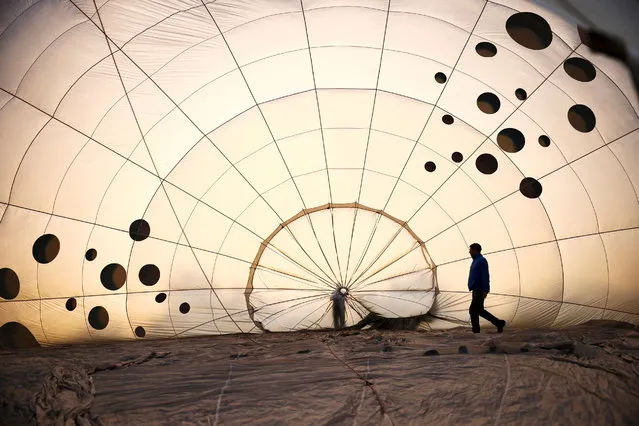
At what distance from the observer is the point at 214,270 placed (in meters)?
8.02

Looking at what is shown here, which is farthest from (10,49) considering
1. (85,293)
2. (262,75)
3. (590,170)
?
(590,170)

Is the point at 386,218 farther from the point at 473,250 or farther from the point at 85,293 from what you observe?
the point at 85,293

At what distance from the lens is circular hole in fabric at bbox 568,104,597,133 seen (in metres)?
6.30

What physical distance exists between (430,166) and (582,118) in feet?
7.25

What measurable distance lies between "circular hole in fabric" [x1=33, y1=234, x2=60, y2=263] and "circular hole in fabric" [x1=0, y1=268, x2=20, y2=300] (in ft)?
1.15

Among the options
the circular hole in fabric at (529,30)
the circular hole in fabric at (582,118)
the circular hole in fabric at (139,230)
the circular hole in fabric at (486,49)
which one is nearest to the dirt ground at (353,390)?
the circular hole in fabric at (582,118)

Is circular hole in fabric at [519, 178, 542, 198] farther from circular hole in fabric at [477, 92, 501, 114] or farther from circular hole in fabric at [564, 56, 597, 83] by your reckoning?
circular hole in fabric at [564, 56, 597, 83]

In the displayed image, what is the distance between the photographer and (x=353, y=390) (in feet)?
10.0

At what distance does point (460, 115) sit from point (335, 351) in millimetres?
4010

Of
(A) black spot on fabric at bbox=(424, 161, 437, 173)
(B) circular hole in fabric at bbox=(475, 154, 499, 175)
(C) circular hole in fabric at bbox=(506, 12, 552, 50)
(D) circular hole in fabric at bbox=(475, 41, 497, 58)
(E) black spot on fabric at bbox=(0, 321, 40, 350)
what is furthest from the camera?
(A) black spot on fabric at bbox=(424, 161, 437, 173)

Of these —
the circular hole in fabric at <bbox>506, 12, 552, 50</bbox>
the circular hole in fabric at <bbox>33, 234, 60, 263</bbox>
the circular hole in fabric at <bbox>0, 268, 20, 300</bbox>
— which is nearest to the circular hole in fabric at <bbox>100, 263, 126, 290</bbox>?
the circular hole in fabric at <bbox>33, 234, 60, 263</bbox>

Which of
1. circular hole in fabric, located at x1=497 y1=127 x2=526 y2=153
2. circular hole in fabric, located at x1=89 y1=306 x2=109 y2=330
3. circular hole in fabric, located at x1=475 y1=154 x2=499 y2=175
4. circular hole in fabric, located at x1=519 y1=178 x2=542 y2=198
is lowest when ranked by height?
circular hole in fabric, located at x1=89 y1=306 x2=109 y2=330

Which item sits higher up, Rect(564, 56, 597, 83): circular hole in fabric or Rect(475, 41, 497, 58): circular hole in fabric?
Rect(475, 41, 497, 58): circular hole in fabric

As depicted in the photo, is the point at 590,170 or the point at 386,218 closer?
the point at 590,170
